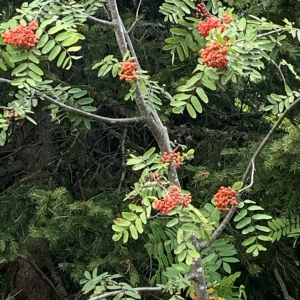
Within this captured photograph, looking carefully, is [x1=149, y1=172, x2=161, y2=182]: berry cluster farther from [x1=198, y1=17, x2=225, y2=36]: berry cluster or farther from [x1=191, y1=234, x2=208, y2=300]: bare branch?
[x1=198, y1=17, x2=225, y2=36]: berry cluster

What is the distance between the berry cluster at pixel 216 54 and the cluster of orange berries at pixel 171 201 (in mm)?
376

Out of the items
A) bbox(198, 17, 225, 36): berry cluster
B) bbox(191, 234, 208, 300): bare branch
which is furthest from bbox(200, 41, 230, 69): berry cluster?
bbox(191, 234, 208, 300): bare branch

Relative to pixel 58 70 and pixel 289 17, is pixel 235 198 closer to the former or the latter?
pixel 289 17

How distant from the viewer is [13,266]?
3402 mm

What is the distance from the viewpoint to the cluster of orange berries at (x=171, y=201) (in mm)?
1324

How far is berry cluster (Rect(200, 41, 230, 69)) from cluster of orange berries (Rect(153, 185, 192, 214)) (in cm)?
38

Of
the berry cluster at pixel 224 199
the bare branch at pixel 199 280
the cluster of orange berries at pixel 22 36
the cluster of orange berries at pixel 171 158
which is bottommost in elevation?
the bare branch at pixel 199 280

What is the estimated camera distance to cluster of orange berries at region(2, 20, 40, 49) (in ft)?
4.32

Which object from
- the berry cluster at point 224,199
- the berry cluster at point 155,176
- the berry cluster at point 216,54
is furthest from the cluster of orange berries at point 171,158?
the berry cluster at point 216,54

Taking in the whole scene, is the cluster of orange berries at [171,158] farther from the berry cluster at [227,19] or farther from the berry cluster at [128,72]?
the berry cluster at [227,19]

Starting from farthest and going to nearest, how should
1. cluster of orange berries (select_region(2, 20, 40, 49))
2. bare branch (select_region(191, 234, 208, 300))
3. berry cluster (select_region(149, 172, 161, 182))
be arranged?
1. bare branch (select_region(191, 234, 208, 300))
2. berry cluster (select_region(149, 172, 161, 182))
3. cluster of orange berries (select_region(2, 20, 40, 49))

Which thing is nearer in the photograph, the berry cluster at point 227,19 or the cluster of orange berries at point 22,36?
the cluster of orange berries at point 22,36

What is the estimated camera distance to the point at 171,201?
52.3 inches

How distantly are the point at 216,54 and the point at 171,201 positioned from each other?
431mm
